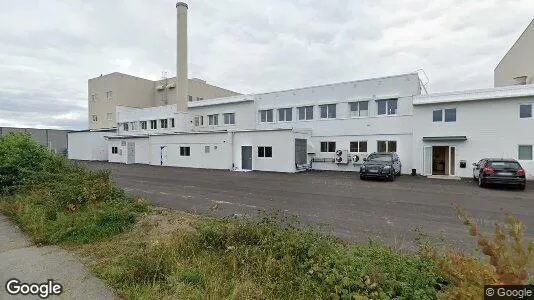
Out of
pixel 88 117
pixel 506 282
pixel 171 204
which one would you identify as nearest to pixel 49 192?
pixel 171 204

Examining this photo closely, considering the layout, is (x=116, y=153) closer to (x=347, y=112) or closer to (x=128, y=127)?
(x=128, y=127)

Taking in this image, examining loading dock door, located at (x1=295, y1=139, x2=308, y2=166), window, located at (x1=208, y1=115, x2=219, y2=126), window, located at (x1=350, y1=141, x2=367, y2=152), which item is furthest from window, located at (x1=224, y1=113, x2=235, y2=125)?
window, located at (x1=350, y1=141, x2=367, y2=152)

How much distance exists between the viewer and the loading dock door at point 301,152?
2394 cm

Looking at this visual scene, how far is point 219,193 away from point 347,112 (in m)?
15.8

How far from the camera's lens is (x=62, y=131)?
56.8 m

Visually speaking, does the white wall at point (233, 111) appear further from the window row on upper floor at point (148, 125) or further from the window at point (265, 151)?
the window at point (265, 151)

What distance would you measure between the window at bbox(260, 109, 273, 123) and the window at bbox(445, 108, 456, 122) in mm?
15400

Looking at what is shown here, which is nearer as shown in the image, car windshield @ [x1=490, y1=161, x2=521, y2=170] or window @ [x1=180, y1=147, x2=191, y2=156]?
car windshield @ [x1=490, y1=161, x2=521, y2=170]

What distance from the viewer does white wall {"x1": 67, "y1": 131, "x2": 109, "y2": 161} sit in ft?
138

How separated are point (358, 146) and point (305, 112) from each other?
619 cm

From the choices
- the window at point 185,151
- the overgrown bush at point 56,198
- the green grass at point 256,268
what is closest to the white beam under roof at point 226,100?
the window at point 185,151

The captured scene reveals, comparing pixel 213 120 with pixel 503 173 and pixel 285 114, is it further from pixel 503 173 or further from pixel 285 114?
pixel 503 173

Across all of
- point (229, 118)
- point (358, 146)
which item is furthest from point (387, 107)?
point (229, 118)

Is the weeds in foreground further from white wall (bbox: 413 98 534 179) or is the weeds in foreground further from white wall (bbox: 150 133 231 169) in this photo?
white wall (bbox: 150 133 231 169)
